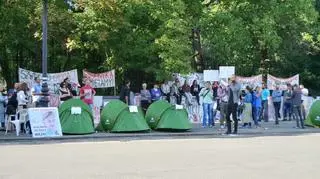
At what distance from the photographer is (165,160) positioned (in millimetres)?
13188

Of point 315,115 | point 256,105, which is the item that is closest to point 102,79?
point 256,105

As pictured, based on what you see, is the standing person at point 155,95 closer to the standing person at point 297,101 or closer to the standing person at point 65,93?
the standing person at point 65,93

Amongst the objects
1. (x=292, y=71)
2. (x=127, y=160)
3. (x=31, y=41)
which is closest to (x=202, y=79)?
(x=31, y=41)

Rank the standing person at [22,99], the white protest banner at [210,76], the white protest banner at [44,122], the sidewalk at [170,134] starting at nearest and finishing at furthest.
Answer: the sidewalk at [170,134] → the white protest banner at [44,122] → the standing person at [22,99] → the white protest banner at [210,76]

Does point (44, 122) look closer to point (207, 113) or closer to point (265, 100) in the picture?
point (207, 113)

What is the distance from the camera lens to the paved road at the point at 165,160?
11.1 meters

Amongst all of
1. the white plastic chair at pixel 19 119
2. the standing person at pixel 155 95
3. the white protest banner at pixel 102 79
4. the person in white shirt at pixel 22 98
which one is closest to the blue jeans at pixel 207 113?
the standing person at pixel 155 95

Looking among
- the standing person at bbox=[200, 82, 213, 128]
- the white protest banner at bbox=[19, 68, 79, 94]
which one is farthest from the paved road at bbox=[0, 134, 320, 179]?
the white protest banner at bbox=[19, 68, 79, 94]

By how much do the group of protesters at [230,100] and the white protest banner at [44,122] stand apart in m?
5.45

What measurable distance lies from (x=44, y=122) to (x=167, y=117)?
475cm

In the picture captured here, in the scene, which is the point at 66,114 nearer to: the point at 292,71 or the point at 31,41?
the point at 31,41

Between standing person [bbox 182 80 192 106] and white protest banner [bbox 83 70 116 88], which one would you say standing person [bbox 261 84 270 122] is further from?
white protest banner [bbox 83 70 116 88]

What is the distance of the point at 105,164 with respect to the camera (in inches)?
490

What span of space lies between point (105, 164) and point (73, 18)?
1816cm
